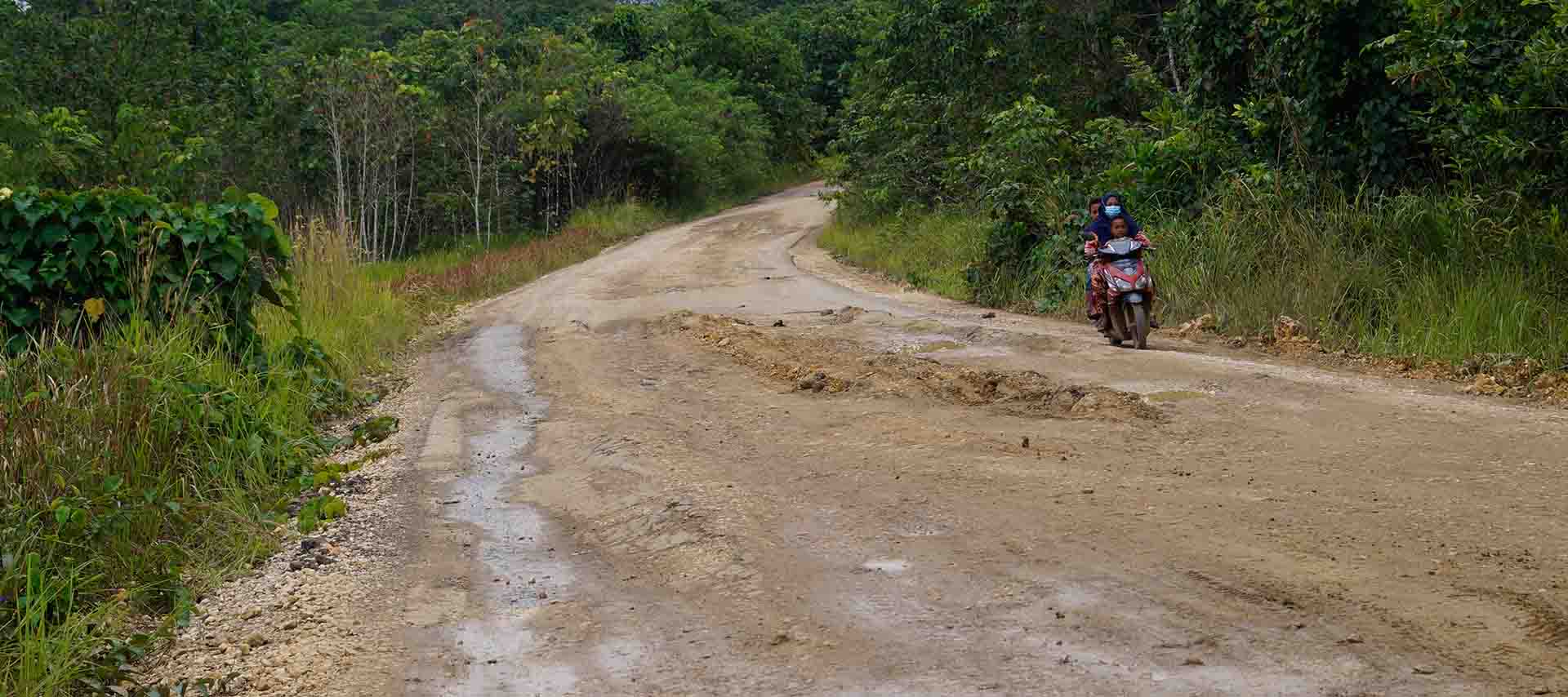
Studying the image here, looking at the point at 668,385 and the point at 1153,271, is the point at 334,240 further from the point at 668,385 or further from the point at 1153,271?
the point at 1153,271

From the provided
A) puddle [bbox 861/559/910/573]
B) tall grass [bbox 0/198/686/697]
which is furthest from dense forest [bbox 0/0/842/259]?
puddle [bbox 861/559/910/573]

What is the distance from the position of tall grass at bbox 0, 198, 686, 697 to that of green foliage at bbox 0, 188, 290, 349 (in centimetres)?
27

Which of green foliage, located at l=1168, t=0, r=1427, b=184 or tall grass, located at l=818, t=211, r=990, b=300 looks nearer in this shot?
green foliage, located at l=1168, t=0, r=1427, b=184

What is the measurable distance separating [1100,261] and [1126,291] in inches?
25.5

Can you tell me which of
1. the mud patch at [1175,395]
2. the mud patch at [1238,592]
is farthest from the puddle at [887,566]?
the mud patch at [1175,395]

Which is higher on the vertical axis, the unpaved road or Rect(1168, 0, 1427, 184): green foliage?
Rect(1168, 0, 1427, 184): green foliage

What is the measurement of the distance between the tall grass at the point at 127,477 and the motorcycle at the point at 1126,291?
21.4 ft

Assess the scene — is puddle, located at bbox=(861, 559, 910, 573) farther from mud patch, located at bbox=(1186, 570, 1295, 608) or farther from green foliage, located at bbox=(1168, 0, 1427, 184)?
green foliage, located at bbox=(1168, 0, 1427, 184)

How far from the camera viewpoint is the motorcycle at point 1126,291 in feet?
37.5

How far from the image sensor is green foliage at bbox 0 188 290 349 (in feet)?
29.6

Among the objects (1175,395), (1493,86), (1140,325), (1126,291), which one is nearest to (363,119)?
(1126,291)

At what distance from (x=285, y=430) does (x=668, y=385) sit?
2.98 metres

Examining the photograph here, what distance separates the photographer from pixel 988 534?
5.89 meters

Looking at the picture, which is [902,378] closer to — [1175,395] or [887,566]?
[1175,395]
